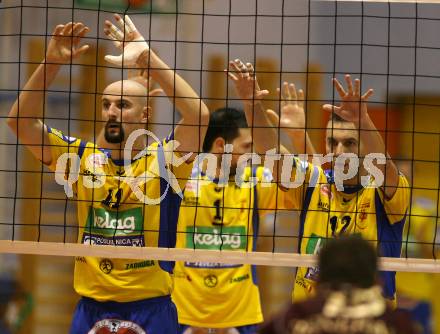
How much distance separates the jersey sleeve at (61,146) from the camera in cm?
657

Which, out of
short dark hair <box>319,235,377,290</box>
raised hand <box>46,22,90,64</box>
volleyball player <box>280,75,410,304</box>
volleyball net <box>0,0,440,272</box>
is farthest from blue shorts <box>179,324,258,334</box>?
short dark hair <box>319,235,377,290</box>

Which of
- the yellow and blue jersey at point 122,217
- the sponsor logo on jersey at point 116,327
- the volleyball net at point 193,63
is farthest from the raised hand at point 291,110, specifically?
the volleyball net at point 193,63

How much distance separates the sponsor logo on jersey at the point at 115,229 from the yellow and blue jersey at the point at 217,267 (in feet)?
4.14

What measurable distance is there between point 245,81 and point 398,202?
1.16m

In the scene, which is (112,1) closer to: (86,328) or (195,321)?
(195,321)

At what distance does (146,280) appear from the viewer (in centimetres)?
649

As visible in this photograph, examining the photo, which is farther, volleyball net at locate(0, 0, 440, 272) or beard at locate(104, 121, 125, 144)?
volleyball net at locate(0, 0, 440, 272)

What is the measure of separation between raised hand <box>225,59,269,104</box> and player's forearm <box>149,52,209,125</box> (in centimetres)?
32

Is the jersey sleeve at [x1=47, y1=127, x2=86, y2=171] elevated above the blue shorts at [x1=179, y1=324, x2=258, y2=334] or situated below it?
above

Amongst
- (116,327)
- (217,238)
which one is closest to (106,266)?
(116,327)

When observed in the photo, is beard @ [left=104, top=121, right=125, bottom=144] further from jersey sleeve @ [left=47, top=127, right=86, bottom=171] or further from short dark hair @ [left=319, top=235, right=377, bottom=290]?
short dark hair @ [left=319, top=235, right=377, bottom=290]

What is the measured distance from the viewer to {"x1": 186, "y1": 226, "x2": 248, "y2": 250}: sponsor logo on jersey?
7793 millimetres

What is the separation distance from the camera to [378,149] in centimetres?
660

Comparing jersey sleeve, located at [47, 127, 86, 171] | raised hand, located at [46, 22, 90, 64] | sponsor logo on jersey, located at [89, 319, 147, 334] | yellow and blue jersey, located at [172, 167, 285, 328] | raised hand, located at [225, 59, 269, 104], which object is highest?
raised hand, located at [46, 22, 90, 64]
